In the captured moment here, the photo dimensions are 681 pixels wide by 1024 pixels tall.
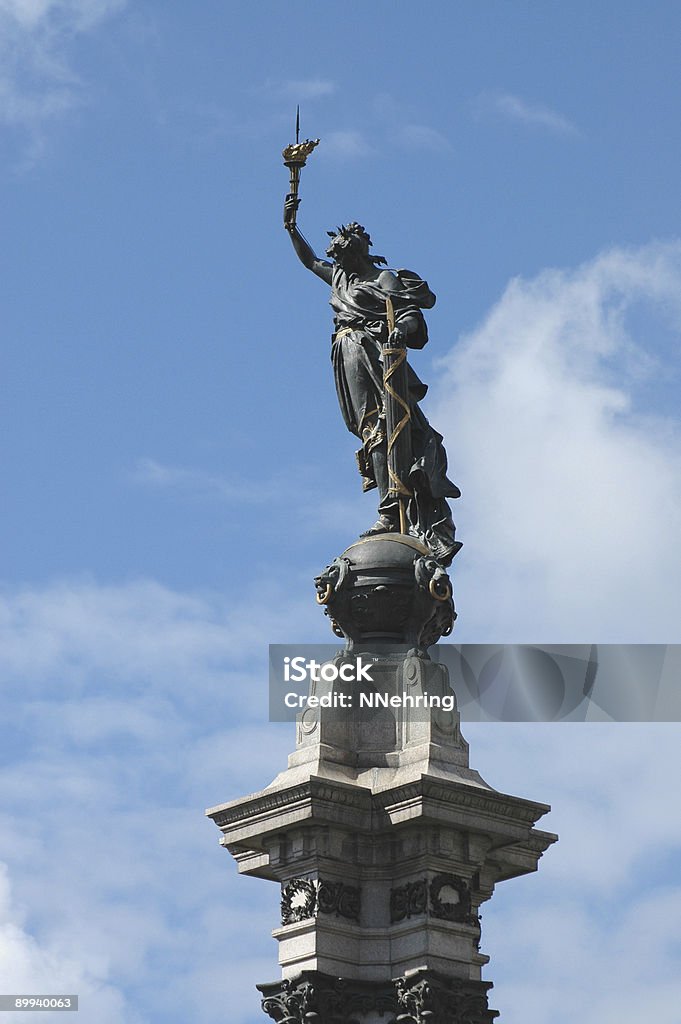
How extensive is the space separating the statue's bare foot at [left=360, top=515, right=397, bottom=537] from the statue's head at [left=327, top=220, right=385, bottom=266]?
11.4 ft

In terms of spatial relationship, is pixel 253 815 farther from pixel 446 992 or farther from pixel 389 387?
pixel 389 387

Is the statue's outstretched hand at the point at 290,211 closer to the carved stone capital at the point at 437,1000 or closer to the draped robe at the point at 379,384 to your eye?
the draped robe at the point at 379,384

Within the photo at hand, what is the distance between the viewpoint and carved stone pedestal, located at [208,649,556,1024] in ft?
76.1

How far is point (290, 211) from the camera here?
1114 inches

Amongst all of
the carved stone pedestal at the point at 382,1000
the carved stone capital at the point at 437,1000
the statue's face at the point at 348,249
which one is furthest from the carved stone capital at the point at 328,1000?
the statue's face at the point at 348,249

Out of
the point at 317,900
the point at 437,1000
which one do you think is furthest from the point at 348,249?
the point at 437,1000

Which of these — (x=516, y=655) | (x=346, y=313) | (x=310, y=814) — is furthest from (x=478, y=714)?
(x=346, y=313)

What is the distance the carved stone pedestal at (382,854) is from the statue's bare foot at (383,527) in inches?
83.6

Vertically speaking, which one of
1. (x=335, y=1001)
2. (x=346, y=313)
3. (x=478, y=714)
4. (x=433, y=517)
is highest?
(x=346, y=313)

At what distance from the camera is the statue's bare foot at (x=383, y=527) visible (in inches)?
1031

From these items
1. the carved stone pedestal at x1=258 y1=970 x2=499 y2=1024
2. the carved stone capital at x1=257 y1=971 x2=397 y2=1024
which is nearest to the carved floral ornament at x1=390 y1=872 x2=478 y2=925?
the carved stone pedestal at x1=258 y1=970 x2=499 y2=1024

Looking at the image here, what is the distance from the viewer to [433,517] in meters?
26.7

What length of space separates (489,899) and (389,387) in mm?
6342

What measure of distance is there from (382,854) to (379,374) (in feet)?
20.7
